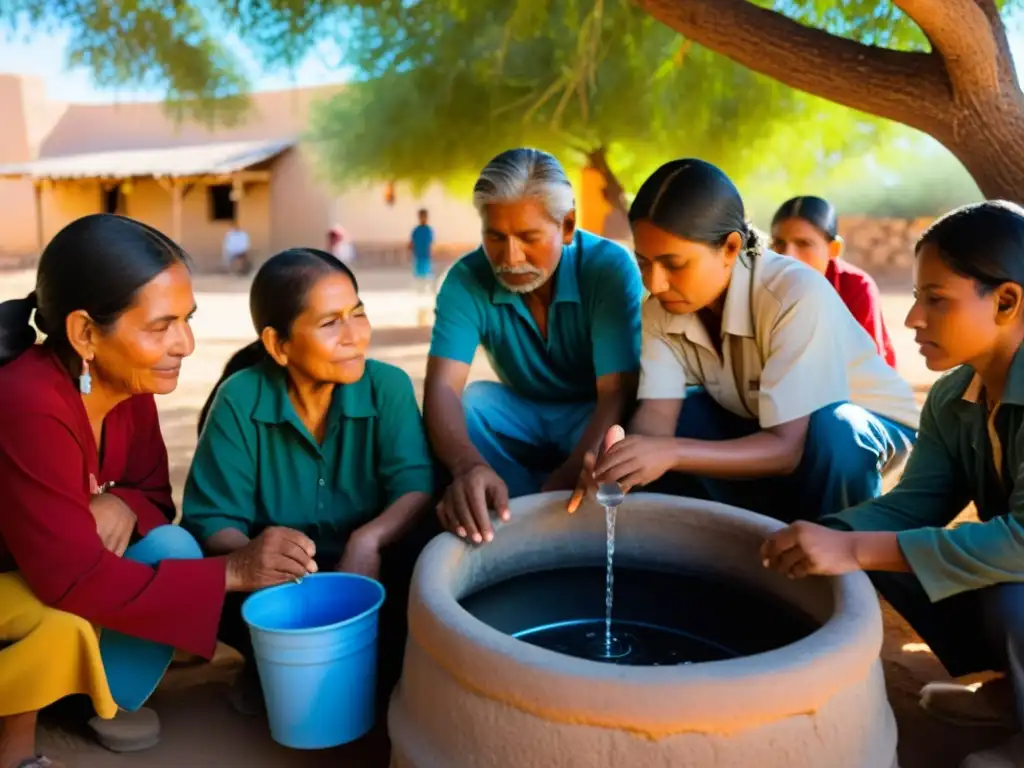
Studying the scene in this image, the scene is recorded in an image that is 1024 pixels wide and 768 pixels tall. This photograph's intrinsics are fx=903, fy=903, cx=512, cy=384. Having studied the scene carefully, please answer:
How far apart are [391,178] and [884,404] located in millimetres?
10765

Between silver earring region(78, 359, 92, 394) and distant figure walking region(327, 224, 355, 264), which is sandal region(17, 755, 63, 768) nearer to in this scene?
silver earring region(78, 359, 92, 394)

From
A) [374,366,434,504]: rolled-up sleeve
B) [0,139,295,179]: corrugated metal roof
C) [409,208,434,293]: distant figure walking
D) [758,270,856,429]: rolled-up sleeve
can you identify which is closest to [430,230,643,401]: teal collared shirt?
[374,366,434,504]: rolled-up sleeve

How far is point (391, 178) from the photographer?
12.5 metres

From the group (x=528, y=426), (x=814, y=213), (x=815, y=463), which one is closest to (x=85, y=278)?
(x=528, y=426)

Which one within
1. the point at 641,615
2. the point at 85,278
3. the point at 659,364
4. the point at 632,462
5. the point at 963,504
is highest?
the point at 85,278

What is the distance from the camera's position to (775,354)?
2256 mm

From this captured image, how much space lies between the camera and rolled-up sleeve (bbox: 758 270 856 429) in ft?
7.32

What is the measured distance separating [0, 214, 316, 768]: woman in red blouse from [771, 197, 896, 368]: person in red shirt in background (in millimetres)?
2547

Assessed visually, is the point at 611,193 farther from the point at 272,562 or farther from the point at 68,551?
the point at 68,551

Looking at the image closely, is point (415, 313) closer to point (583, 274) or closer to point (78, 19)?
point (78, 19)

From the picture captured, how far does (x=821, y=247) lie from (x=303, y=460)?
243cm

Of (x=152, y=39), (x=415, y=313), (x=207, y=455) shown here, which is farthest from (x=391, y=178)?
(x=207, y=455)

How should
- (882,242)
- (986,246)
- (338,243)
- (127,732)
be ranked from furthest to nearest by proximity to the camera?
(882,242)
(338,243)
(127,732)
(986,246)

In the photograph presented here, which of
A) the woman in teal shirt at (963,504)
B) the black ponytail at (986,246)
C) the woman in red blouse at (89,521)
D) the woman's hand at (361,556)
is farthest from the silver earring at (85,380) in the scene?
the black ponytail at (986,246)
